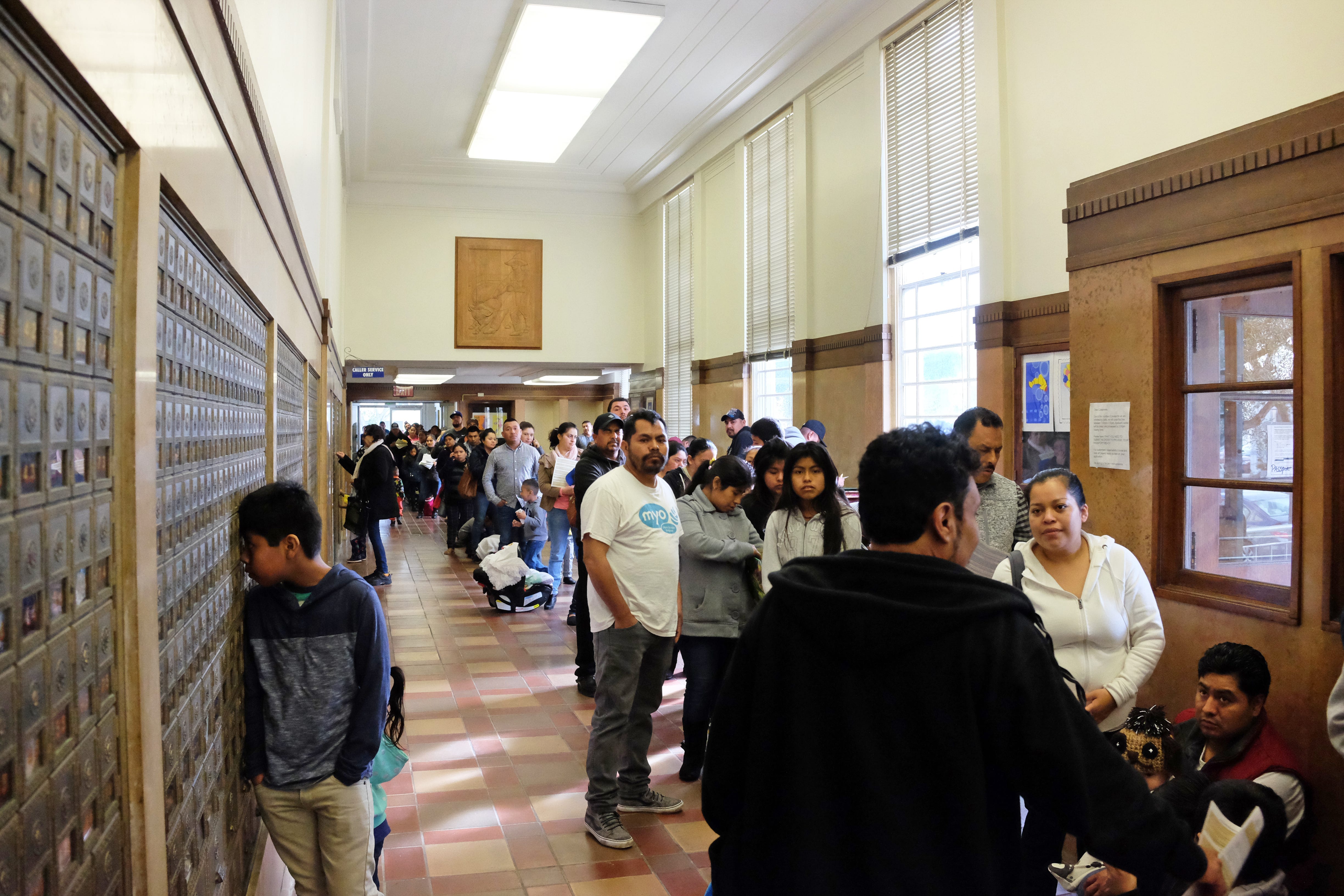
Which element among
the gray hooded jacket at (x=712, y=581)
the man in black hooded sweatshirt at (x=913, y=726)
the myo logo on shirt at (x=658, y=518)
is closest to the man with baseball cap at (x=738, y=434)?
the gray hooded jacket at (x=712, y=581)

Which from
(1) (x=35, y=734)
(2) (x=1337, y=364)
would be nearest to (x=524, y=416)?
(2) (x=1337, y=364)

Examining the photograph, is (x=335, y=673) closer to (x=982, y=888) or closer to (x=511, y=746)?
(x=982, y=888)

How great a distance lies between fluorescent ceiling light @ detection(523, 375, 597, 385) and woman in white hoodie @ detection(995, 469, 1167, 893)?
17.7 m

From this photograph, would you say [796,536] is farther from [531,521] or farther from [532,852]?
[531,521]

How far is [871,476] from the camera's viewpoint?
1722 mm

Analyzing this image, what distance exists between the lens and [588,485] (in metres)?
6.32

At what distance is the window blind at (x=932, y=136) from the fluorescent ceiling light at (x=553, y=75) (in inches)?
119

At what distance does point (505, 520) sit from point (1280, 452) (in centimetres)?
791

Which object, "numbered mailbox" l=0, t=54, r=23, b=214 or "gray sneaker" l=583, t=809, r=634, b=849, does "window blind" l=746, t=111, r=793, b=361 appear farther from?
"numbered mailbox" l=0, t=54, r=23, b=214

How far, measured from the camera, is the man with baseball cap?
8812mm

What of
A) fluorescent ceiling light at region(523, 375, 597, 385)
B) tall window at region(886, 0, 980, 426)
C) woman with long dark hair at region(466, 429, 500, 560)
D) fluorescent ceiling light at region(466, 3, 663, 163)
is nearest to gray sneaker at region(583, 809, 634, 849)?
tall window at region(886, 0, 980, 426)

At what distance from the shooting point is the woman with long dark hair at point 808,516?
4.23 metres

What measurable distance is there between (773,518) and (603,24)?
335 inches

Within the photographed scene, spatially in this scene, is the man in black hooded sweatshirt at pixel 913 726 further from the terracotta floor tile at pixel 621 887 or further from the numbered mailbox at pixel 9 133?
the terracotta floor tile at pixel 621 887
